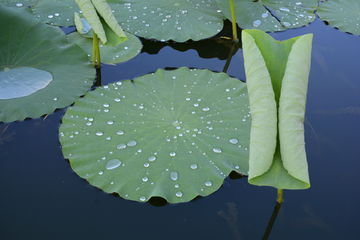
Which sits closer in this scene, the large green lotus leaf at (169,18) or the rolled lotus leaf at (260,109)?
the rolled lotus leaf at (260,109)

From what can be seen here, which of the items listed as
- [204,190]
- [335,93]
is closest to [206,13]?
[335,93]

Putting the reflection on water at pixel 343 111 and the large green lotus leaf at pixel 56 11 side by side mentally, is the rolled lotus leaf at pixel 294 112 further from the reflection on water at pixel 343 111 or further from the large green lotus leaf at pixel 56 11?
the large green lotus leaf at pixel 56 11

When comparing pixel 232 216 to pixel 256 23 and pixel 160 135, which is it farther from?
pixel 256 23

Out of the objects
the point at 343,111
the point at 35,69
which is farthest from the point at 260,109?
the point at 35,69

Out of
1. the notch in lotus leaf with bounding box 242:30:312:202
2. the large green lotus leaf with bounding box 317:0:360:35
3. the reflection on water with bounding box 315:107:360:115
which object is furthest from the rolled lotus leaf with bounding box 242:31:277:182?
the large green lotus leaf with bounding box 317:0:360:35

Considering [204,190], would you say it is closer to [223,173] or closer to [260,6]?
[223,173]

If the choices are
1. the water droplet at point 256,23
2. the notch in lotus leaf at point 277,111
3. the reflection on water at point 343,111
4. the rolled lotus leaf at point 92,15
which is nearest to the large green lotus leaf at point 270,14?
the water droplet at point 256,23
